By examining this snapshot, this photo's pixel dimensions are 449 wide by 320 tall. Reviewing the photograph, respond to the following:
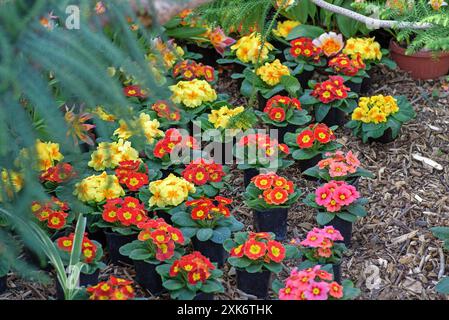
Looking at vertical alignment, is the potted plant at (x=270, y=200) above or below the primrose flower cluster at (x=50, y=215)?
below

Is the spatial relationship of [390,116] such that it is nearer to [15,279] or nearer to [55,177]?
[55,177]

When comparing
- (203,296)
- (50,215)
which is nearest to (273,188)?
(203,296)

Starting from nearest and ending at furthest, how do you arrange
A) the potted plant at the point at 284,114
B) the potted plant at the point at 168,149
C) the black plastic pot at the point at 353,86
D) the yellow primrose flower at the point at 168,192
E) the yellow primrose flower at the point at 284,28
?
the yellow primrose flower at the point at 168,192, the potted plant at the point at 168,149, the potted plant at the point at 284,114, the black plastic pot at the point at 353,86, the yellow primrose flower at the point at 284,28

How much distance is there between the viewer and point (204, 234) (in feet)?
7.73

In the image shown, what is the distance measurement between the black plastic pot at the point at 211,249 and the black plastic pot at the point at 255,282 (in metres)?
0.13

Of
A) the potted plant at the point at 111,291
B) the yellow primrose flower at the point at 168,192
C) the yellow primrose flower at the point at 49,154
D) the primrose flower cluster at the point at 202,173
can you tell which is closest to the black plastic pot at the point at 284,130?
the primrose flower cluster at the point at 202,173

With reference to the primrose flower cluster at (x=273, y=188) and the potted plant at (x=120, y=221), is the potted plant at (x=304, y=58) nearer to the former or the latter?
the primrose flower cluster at (x=273, y=188)

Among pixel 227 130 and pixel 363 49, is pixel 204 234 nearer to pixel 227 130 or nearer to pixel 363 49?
pixel 227 130

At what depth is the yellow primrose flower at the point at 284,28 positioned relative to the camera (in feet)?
11.7

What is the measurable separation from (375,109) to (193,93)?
715mm

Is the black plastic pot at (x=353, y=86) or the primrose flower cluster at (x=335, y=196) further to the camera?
the black plastic pot at (x=353, y=86)

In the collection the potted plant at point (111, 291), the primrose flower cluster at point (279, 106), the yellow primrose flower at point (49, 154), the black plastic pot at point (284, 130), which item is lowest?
the black plastic pot at point (284, 130)

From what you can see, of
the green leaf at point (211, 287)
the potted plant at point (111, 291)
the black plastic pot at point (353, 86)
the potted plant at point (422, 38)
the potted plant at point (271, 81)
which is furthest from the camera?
the black plastic pot at point (353, 86)
